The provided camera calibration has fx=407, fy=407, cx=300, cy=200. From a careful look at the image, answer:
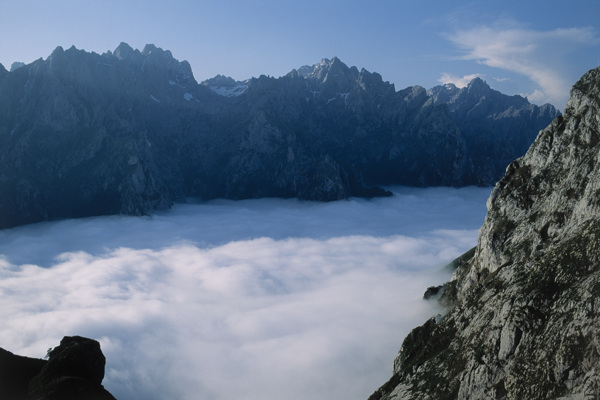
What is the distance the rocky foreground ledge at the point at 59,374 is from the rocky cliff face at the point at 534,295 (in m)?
55.4

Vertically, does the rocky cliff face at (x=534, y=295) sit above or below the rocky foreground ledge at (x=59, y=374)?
above

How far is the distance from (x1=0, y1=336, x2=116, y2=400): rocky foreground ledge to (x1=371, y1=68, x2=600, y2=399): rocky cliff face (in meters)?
55.4

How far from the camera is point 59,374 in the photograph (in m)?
73.3

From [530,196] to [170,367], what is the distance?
161136 mm

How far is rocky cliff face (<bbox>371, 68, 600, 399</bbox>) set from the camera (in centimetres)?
5078

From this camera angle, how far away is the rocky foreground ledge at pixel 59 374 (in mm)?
69875

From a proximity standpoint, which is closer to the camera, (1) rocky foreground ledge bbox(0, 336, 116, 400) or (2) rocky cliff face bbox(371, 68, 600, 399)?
(2) rocky cliff face bbox(371, 68, 600, 399)

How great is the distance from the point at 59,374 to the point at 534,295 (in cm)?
8076

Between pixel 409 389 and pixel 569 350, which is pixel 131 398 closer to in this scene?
pixel 409 389

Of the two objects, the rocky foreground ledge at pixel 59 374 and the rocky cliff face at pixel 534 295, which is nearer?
the rocky cliff face at pixel 534 295

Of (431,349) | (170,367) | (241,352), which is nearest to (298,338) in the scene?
(241,352)

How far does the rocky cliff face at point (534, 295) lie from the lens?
50.8 meters

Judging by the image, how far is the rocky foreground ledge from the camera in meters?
69.9

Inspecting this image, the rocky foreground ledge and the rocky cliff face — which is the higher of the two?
the rocky cliff face
